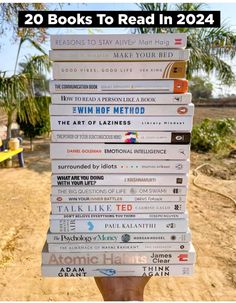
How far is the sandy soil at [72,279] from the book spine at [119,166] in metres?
2.08

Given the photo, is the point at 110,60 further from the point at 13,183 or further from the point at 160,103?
the point at 13,183

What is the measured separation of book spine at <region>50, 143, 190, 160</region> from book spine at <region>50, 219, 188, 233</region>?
15.6 inches

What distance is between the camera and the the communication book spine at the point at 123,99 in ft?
5.88

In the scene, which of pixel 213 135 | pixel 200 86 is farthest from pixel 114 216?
pixel 200 86

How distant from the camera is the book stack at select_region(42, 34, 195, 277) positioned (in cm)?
177

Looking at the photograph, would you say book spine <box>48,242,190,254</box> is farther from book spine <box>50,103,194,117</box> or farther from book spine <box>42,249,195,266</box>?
book spine <box>50,103,194,117</box>

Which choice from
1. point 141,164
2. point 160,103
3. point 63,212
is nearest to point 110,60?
point 160,103

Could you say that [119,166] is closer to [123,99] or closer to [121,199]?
[121,199]

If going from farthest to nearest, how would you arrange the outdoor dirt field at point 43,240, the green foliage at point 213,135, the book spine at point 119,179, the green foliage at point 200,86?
1. the green foliage at point 213,135
2. the green foliage at point 200,86
3. the outdoor dirt field at point 43,240
4. the book spine at point 119,179

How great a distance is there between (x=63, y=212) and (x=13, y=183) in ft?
18.3

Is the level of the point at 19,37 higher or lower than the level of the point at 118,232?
higher

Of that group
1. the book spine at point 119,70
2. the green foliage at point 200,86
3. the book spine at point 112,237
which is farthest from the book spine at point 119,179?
the green foliage at point 200,86

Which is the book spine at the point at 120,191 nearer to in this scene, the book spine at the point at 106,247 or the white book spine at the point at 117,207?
the white book spine at the point at 117,207

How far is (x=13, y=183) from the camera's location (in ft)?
23.3
